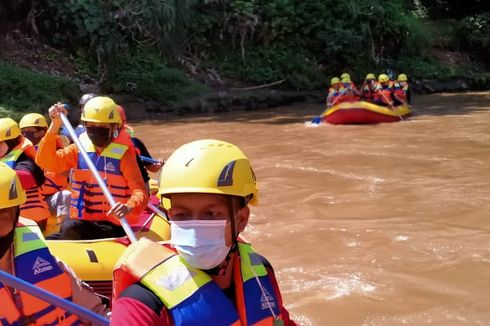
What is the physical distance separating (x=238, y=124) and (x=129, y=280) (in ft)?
37.9

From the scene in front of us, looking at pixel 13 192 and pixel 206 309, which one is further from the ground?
pixel 13 192

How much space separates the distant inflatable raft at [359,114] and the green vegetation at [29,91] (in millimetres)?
5452

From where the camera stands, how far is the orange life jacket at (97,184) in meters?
3.86

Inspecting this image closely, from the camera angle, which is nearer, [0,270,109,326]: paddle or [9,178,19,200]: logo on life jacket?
[0,270,109,326]: paddle

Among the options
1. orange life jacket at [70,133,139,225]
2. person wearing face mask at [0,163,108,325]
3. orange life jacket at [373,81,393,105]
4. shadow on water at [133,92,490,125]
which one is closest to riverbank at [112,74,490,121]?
shadow on water at [133,92,490,125]

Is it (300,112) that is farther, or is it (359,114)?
(300,112)

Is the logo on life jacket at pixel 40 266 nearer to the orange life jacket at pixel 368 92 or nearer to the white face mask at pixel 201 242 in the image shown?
the white face mask at pixel 201 242

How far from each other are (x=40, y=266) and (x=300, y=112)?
13471 millimetres

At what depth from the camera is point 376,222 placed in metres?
5.77

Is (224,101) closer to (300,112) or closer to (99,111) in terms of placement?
(300,112)

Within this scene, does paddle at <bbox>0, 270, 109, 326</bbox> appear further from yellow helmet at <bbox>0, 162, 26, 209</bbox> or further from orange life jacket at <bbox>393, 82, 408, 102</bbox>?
orange life jacket at <bbox>393, 82, 408, 102</bbox>

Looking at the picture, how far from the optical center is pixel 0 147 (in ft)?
12.7

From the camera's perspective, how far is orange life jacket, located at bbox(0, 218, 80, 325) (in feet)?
6.88

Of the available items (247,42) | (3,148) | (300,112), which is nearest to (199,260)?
(3,148)
